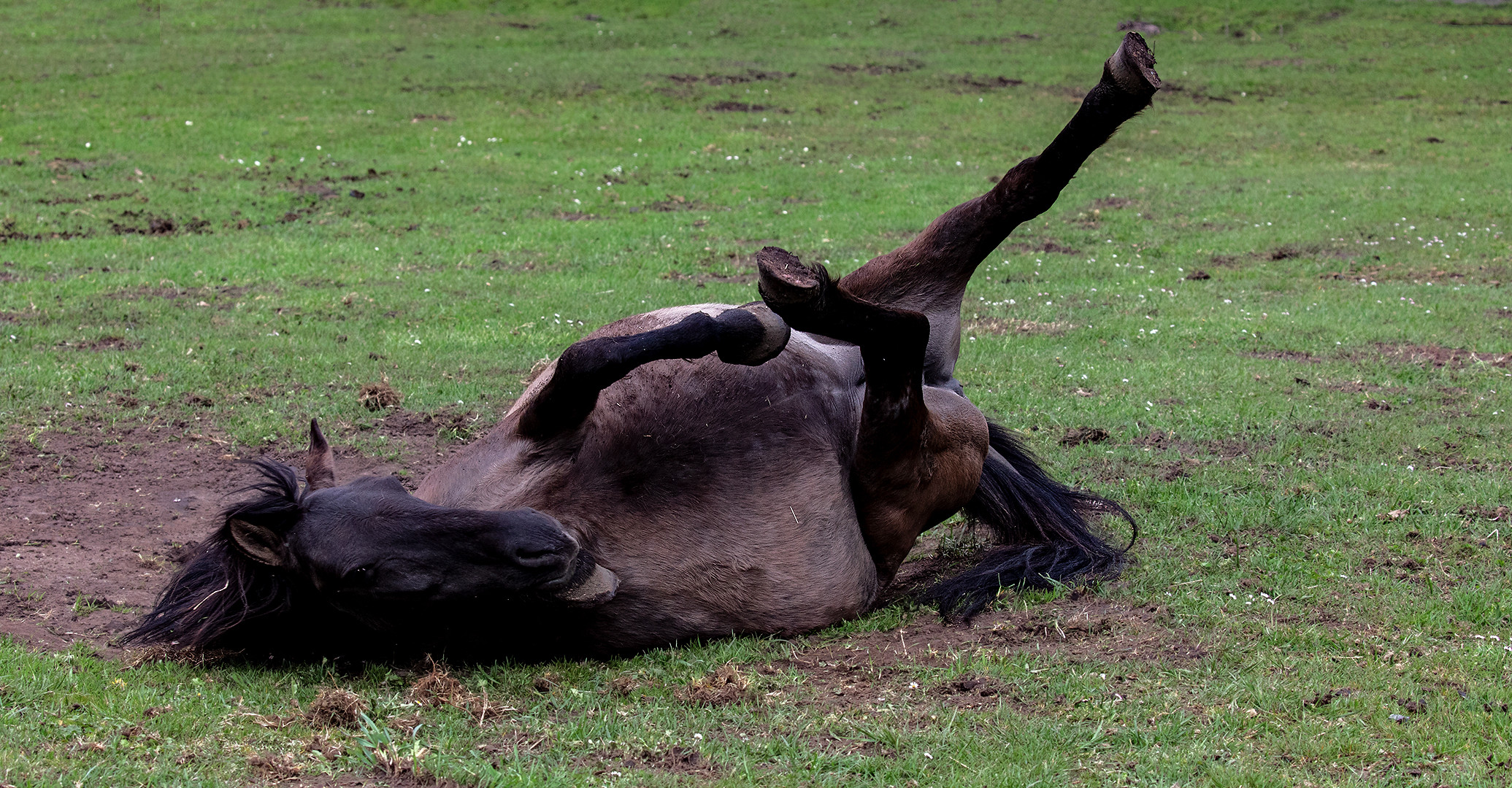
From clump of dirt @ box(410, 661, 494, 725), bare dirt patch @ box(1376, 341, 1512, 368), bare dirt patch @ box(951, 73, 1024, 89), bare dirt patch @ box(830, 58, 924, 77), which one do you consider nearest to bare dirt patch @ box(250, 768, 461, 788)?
clump of dirt @ box(410, 661, 494, 725)

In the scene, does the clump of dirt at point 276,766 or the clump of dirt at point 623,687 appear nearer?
the clump of dirt at point 276,766

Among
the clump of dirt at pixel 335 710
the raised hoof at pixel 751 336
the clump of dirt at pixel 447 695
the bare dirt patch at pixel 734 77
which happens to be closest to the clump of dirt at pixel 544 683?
the clump of dirt at pixel 447 695

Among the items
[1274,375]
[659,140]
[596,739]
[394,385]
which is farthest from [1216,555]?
[659,140]

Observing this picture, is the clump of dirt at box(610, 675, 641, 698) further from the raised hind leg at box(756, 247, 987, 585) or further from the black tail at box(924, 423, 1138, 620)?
the black tail at box(924, 423, 1138, 620)

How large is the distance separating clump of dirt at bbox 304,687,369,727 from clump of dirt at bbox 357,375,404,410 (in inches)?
163

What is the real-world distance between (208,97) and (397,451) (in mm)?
15689

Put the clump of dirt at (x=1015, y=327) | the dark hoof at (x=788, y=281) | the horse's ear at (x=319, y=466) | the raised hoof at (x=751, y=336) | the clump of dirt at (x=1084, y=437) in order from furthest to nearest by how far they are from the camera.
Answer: the clump of dirt at (x=1015, y=327), the clump of dirt at (x=1084, y=437), the horse's ear at (x=319, y=466), the raised hoof at (x=751, y=336), the dark hoof at (x=788, y=281)

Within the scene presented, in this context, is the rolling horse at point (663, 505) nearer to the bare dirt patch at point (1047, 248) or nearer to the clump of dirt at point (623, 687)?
the clump of dirt at point (623, 687)

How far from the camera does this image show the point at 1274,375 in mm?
8383

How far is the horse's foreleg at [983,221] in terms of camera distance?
456cm

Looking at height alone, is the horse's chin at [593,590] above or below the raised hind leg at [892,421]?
below

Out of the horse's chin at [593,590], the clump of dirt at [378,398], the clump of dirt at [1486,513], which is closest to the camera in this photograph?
the horse's chin at [593,590]

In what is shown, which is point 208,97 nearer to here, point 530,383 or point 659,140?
point 659,140

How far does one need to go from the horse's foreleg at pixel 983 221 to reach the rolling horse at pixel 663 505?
0.05 feet
